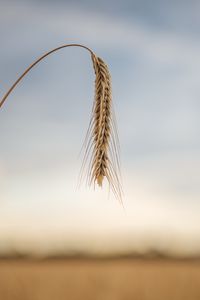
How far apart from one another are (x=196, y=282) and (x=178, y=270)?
53 centimetres

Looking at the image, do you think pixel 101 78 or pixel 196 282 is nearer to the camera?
pixel 101 78

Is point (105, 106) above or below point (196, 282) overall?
above

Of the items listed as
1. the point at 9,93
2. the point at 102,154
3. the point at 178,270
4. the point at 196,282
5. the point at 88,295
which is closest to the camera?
the point at 102,154

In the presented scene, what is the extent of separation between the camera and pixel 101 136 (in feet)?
12.8

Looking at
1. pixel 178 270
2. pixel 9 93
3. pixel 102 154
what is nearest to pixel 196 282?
pixel 178 270

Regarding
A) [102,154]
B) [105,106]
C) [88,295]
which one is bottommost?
[88,295]

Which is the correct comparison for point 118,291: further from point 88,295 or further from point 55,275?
point 55,275

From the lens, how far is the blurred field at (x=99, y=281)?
19.5ft

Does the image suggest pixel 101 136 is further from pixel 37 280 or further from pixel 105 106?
pixel 37 280

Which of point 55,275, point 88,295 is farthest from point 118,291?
point 55,275

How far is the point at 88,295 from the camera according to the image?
19.5 feet

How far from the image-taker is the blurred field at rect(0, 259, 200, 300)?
5934 millimetres

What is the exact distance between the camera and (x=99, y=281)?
6.39 meters

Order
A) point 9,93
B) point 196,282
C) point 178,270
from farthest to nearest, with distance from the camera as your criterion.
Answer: point 178,270 < point 196,282 < point 9,93
